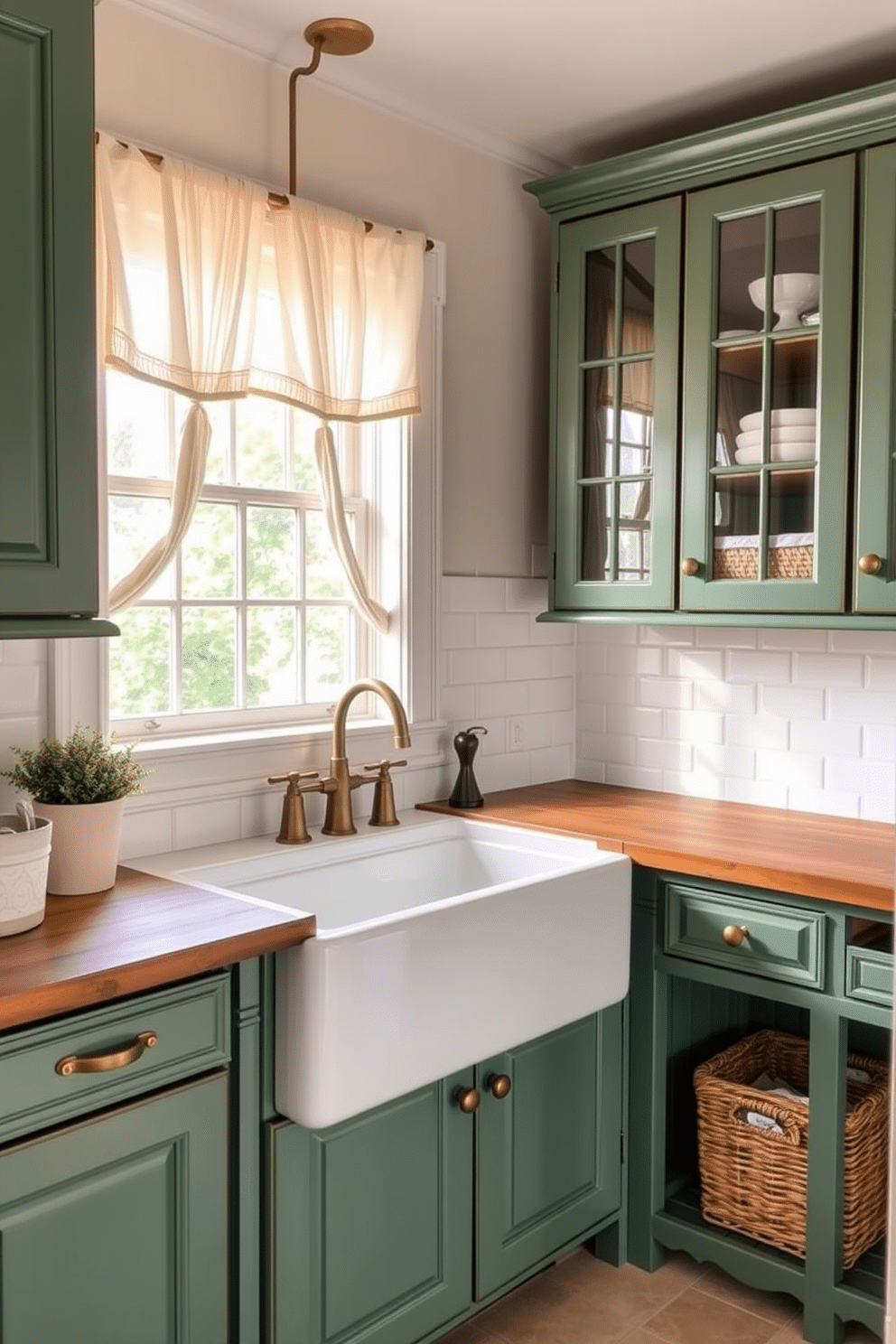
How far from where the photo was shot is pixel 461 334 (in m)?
3.03

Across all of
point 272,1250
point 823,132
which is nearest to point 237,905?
point 272,1250

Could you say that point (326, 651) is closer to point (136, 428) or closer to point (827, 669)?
point (136, 428)

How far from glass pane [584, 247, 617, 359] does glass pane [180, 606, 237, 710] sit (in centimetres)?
112

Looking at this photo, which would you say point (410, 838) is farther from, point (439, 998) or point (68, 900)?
point (68, 900)

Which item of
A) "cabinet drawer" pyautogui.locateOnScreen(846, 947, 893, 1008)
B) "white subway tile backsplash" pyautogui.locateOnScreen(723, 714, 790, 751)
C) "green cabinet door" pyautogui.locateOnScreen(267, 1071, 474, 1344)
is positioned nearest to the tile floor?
"green cabinet door" pyautogui.locateOnScreen(267, 1071, 474, 1344)

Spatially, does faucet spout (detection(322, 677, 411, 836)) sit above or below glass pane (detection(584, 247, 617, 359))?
below

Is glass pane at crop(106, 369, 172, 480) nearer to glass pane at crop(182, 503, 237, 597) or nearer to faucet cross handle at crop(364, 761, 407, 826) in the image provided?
glass pane at crop(182, 503, 237, 597)

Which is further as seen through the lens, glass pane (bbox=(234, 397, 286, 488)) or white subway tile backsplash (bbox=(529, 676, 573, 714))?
white subway tile backsplash (bbox=(529, 676, 573, 714))

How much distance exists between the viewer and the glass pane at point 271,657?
2.70 m

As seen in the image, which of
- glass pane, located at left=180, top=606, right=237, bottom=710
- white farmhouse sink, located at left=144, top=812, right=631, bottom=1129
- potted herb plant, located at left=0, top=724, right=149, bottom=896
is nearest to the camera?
white farmhouse sink, located at left=144, top=812, right=631, bottom=1129

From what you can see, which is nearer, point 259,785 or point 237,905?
point 237,905

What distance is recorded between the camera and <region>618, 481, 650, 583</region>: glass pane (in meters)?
2.87

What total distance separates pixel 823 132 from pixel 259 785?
1.83 metres

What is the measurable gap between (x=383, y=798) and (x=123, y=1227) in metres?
1.16
